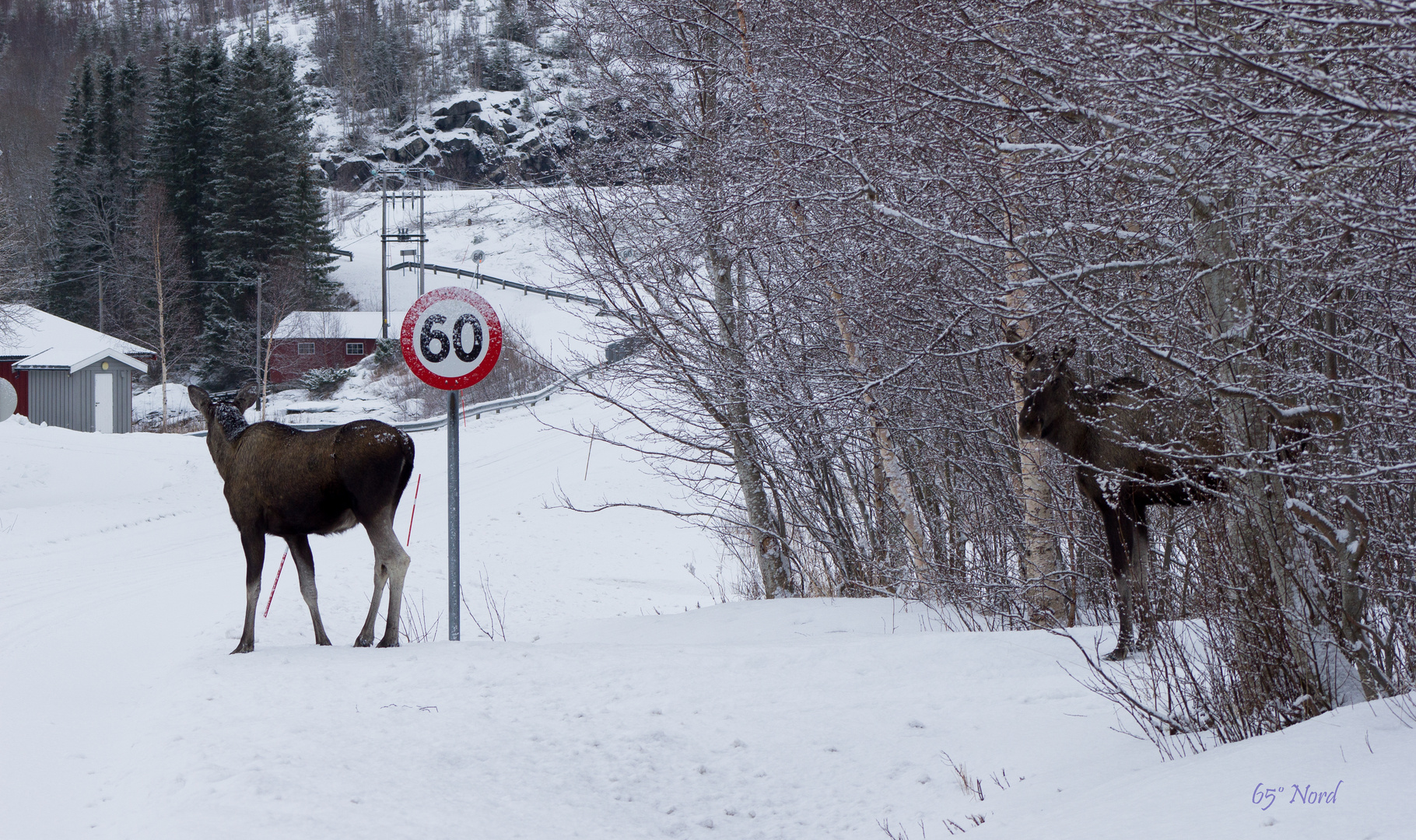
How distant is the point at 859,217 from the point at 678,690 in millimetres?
3332

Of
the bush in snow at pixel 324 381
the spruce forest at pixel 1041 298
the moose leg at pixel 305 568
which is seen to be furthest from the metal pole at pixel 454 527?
the bush in snow at pixel 324 381

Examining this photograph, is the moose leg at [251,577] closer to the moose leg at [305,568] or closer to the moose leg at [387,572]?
the moose leg at [305,568]

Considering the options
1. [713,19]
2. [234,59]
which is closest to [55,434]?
[713,19]

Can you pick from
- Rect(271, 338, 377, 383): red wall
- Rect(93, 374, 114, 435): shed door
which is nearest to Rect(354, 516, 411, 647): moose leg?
Rect(93, 374, 114, 435): shed door

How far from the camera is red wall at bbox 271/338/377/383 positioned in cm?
5053

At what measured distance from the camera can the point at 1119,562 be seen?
525 cm

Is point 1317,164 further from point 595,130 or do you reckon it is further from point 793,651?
point 595,130

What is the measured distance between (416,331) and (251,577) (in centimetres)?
201

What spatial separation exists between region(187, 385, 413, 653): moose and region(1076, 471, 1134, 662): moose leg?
13.4ft

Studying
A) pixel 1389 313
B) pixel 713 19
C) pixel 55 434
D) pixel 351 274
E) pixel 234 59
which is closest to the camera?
pixel 1389 313

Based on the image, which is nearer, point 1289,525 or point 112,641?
point 1289,525

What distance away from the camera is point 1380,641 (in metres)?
3.56

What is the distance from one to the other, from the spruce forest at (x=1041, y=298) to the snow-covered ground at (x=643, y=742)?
0.47 metres

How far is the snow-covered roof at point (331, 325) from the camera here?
50.9m
